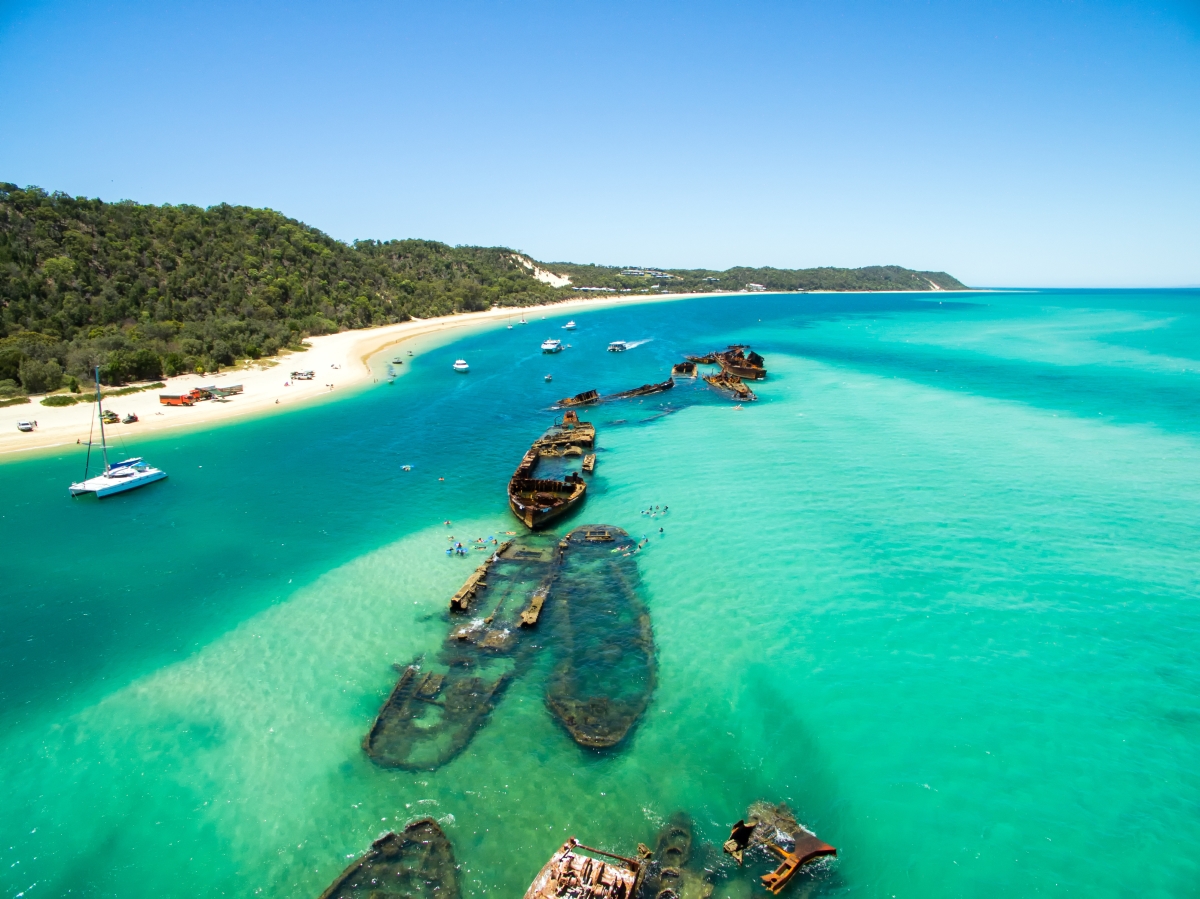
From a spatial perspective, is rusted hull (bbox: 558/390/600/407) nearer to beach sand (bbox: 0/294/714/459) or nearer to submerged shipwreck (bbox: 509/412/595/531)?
submerged shipwreck (bbox: 509/412/595/531)

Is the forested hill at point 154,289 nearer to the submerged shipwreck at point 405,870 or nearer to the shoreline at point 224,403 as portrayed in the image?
the shoreline at point 224,403

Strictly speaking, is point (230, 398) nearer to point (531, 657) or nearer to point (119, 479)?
point (119, 479)

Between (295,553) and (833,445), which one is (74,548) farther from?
(833,445)

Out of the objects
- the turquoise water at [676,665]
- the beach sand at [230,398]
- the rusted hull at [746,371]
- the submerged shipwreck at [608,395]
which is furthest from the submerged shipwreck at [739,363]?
the beach sand at [230,398]

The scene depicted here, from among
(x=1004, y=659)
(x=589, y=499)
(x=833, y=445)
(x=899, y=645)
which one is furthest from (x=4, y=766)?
(x=833, y=445)

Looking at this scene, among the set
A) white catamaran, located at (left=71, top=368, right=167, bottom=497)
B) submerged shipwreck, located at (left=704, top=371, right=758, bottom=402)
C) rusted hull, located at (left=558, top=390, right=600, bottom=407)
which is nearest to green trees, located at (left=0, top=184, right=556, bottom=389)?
white catamaran, located at (left=71, top=368, right=167, bottom=497)
